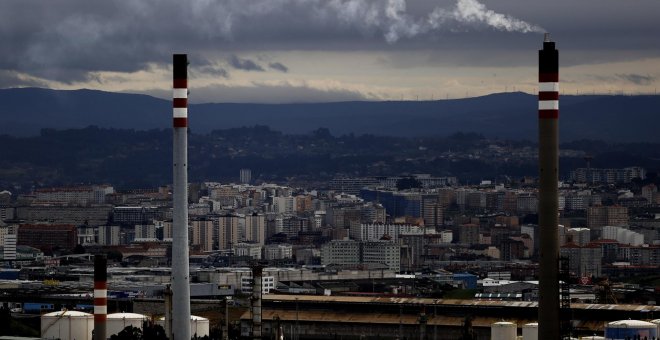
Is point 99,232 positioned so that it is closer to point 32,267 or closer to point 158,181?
point 32,267

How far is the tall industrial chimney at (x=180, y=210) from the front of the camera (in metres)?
40.2

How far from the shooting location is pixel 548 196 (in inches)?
1464

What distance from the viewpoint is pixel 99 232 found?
137875 mm

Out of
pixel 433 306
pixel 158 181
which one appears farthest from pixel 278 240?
pixel 433 306

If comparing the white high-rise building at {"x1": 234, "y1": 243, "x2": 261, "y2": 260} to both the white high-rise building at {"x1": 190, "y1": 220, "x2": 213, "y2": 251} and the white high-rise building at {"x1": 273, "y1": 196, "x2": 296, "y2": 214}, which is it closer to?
the white high-rise building at {"x1": 190, "y1": 220, "x2": 213, "y2": 251}

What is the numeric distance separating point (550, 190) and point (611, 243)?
80.7 meters

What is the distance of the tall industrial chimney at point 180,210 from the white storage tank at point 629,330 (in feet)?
26.8

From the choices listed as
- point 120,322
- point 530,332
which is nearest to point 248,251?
point 120,322

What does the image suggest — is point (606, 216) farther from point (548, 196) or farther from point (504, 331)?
point (548, 196)

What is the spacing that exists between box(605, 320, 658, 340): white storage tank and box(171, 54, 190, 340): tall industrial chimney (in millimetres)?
8169

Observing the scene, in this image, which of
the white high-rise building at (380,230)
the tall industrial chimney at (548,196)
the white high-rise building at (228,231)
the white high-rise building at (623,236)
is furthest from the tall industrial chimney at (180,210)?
the white high-rise building at (228,231)

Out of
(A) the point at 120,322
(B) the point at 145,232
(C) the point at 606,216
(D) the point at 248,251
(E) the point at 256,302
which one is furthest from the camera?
(B) the point at 145,232

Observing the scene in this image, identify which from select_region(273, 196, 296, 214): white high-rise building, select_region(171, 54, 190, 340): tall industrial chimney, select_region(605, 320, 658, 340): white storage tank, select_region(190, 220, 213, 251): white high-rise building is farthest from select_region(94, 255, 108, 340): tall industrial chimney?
select_region(273, 196, 296, 214): white high-rise building

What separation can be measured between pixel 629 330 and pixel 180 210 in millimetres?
8850
